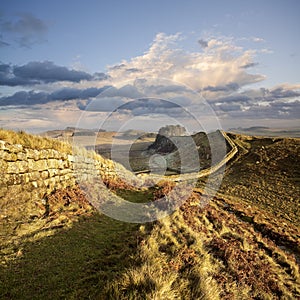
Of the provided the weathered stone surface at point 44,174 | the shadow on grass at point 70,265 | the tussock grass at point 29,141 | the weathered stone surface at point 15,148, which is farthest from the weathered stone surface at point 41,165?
the shadow on grass at point 70,265

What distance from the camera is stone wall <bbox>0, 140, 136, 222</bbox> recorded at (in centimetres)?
1115

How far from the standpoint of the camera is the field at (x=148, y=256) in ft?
21.7

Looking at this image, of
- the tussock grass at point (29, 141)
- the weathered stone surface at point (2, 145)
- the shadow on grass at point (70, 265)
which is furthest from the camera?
the tussock grass at point (29, 141)

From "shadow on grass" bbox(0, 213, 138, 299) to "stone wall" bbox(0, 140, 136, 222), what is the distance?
2264 mm

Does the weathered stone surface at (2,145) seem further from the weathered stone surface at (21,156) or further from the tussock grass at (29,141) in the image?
the weathered stone surface at (21,156)

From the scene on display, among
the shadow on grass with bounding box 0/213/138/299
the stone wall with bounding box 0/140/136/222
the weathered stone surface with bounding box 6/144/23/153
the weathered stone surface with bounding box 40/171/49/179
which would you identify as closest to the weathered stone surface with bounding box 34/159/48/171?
the stone wall with bounding box 0/140/136/222

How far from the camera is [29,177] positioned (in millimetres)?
12914

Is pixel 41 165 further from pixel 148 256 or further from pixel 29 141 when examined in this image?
pixel 148 256

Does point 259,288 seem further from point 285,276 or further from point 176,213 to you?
point 176,213

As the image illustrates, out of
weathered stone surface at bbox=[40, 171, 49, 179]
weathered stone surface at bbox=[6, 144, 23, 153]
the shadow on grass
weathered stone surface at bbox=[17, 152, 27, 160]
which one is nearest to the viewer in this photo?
the shadow on grass

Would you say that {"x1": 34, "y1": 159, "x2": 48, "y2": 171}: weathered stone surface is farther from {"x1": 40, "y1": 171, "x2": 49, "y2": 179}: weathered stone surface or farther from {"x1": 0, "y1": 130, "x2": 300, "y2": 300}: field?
{"x1": 0, "y1": 130, "x2": 300, "y2": 300}: field

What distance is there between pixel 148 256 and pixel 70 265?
248 cm

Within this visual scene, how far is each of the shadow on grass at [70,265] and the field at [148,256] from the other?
0.09ft

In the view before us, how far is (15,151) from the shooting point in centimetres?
1214
